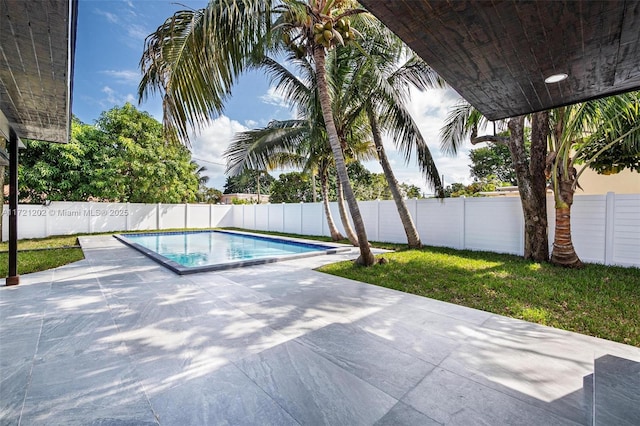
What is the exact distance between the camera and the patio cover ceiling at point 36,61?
6.45 ft

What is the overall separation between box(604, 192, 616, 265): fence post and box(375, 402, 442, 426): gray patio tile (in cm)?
669

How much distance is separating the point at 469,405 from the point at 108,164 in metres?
17.7

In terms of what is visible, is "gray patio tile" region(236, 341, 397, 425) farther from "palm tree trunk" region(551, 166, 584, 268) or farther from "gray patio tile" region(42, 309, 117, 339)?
"palm tree trunk" region(551, 166, 584, 268)

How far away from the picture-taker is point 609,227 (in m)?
5.95

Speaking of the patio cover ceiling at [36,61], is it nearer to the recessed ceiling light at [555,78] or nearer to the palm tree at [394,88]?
the recessed ceiling light at [555,78]

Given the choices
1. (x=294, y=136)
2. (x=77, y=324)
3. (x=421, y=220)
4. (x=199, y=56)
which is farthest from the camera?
(x=294, y=136)

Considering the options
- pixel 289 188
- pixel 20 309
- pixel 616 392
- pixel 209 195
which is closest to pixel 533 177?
pixel 616 392

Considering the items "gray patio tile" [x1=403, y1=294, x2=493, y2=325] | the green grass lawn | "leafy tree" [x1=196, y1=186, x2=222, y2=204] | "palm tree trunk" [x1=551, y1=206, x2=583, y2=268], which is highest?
"leafy tree" [x1=196, y1=186, x2=222, y2=204]

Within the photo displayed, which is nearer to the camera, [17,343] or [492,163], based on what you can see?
[17,343]

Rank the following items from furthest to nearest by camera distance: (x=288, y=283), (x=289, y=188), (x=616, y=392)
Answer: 1. (x=289, y=188)
2. (x=288, y=283)
3. (x=616, y=392)

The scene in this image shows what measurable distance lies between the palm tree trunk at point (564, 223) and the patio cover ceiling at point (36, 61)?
7525 mm

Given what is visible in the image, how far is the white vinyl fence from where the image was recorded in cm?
592

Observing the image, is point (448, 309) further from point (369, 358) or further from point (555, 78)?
point (555, 78)

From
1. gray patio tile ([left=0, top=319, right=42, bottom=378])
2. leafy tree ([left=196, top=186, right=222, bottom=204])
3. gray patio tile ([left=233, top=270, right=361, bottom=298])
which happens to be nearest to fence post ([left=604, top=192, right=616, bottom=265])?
gray patio tile ([left=233, top=270, right=361, bottom=298])
